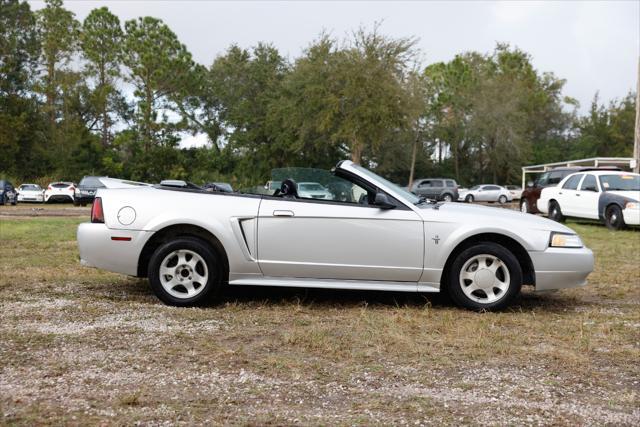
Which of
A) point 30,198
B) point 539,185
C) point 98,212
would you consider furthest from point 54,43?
point 98,212

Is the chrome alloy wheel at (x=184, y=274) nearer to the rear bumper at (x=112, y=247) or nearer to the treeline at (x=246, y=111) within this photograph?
the rear bumper at (x=112, y=247)

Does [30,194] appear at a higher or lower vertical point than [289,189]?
lower

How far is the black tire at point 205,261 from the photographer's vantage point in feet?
18.7

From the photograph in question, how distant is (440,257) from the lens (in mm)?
5676

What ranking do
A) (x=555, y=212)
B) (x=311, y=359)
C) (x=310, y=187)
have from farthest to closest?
(x=555, y=212), (x=310, y=187), (x=311, y=359)

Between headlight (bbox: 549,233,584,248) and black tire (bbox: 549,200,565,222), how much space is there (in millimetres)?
12417

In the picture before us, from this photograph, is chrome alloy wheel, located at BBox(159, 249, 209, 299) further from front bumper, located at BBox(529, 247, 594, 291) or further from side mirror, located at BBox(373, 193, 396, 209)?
front bumper, located at BBox(529, 247, 594, 291)

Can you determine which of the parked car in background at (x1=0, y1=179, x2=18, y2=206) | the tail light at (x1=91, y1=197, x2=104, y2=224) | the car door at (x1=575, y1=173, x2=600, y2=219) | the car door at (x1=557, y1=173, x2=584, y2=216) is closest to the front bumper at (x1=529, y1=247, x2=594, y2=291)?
the tail light at (x1=91, y1=197, x2=104, y2=224)

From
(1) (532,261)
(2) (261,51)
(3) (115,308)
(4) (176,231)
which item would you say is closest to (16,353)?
(3) (115,308)

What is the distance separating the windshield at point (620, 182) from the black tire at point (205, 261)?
42.4 feet

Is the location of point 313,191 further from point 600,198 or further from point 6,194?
point 6,194

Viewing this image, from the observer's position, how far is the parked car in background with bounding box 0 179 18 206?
29.0 metres

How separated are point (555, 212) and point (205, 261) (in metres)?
14.4

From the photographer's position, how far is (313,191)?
19.6 feet
